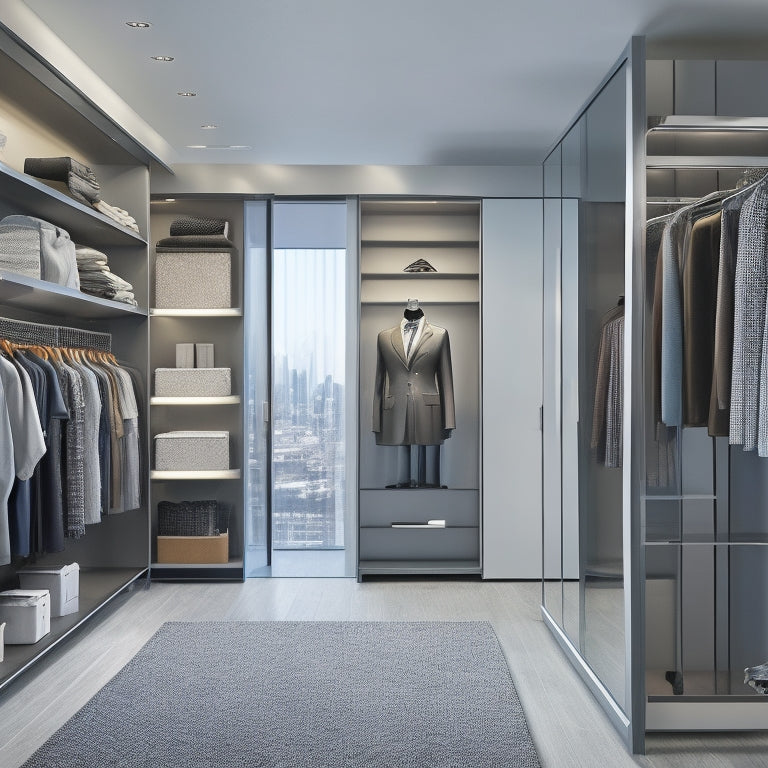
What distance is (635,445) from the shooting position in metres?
2.94

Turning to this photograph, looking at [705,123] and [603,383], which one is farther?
[603,383]

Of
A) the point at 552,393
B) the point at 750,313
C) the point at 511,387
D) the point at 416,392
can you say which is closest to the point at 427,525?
the point at 416,392

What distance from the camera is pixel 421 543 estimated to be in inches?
228

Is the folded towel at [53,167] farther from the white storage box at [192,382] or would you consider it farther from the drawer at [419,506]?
the drawer at [419,506]

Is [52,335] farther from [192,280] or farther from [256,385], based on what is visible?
[256,385]

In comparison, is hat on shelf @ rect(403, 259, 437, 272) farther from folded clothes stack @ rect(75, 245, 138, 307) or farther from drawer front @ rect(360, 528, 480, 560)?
folded clothes stack @ rect(75, 245, 138, 307)

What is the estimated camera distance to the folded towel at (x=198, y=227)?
546 centimetres

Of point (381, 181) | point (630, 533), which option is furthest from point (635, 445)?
point (381, 181)

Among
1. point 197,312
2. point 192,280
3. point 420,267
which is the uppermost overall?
point 420,267

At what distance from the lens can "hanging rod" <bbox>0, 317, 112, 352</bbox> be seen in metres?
4.31

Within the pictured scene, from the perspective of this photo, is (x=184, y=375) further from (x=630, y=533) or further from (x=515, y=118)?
(x=630, y=533)

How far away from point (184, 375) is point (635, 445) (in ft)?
11.0

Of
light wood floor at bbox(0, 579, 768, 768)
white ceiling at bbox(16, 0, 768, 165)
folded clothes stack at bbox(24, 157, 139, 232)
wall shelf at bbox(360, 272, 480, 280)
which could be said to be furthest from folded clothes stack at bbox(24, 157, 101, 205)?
light wood floor at bbox(0, 579, 768, 768)

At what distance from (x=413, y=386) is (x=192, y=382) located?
145 centimetres
